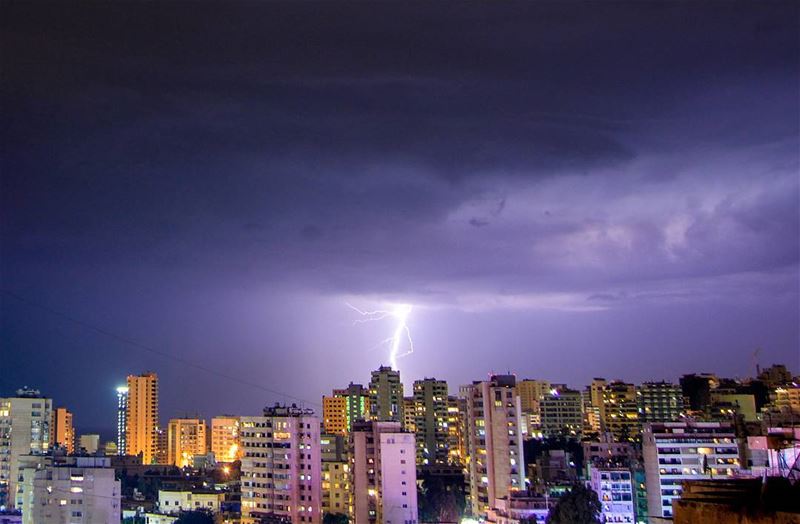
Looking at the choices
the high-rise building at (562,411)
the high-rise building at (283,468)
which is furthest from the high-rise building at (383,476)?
the high-rise building at (562,411)

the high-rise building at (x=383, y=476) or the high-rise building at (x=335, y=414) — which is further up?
the high-rise building at (x=335, y=414)

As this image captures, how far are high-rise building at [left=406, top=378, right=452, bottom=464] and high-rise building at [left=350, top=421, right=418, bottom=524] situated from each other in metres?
20.5

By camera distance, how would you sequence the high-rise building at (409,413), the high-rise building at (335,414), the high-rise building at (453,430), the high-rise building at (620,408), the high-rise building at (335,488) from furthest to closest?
the high-rise building at (335,414)
the high-rise building at (620,408)
the high-rise building at (409,413)
the high-rise building at (453,430)
the high-rise building at (335,488)

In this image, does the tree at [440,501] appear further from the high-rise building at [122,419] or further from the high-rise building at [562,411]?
the high-rise building at [122,419]

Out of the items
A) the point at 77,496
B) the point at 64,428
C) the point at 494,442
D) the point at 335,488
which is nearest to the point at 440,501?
the point at 494,442

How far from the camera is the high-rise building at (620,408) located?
51.0 metres

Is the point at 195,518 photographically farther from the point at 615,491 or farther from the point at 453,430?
the point at 453,430

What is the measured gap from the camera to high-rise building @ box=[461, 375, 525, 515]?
28.4 m

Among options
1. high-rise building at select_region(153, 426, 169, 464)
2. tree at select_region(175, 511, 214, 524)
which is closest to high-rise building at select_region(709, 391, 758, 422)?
tree at select_region(175, 511, 214, 524)

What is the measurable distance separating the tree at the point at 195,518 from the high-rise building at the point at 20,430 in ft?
45.1

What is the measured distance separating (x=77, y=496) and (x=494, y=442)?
13.9 metres

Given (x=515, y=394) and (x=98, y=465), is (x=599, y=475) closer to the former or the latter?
(x=515, y=394)

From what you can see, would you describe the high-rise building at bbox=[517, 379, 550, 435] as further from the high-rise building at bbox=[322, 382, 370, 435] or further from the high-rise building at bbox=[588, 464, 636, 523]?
the high-rise building at bbox=[588, 464, 636, 523]

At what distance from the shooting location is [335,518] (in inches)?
1089
